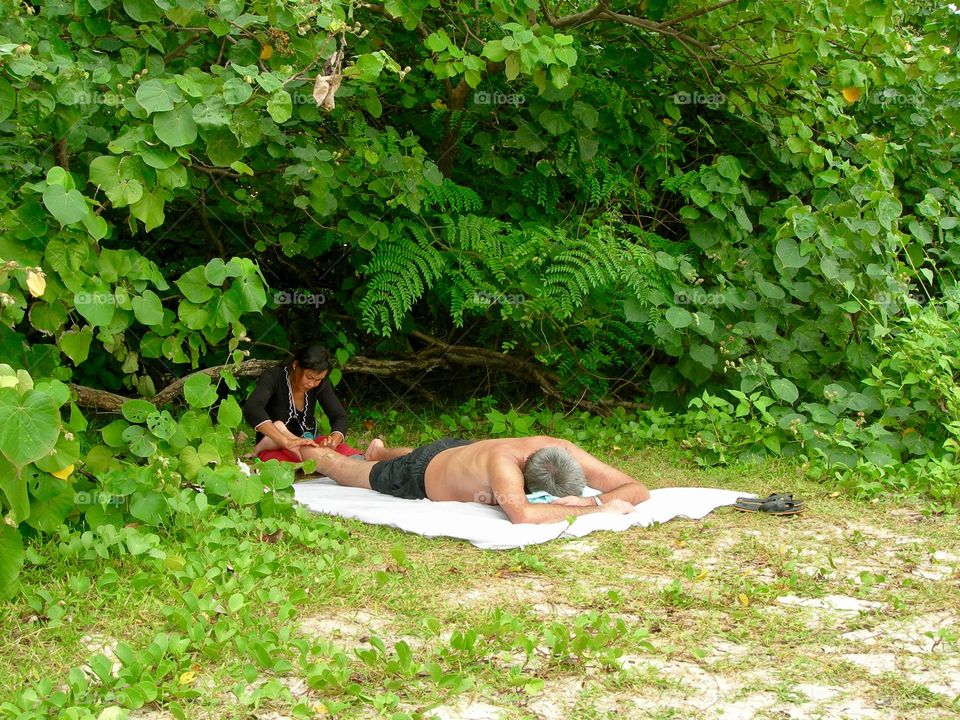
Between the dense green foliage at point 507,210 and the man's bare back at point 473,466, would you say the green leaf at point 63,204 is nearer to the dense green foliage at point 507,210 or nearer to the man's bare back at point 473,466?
the dense green foliage at point 507,210

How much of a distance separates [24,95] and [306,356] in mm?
2342

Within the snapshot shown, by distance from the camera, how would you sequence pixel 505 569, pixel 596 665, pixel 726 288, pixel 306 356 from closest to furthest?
1. pixel 596 665
2. pixel 505 569
3. pixel 306 356
4. pixel 726 288

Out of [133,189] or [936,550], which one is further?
[936,550]

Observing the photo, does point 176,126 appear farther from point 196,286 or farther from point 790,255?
point 790,255

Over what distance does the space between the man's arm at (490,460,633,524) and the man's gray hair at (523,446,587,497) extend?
0.06 meters

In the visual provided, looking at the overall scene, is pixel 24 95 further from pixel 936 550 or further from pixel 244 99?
pixel 936 550

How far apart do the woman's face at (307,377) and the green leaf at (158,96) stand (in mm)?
2340

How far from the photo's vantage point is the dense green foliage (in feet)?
12.4

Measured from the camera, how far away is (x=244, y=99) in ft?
12.1

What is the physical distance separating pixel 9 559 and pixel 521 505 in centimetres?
207

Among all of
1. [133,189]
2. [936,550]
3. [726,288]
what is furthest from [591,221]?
[133,189]

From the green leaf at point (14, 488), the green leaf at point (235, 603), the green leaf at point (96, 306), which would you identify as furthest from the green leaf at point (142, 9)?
the green leaf at point (235, 603)

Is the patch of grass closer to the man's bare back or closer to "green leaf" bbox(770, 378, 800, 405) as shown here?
the man's bare back

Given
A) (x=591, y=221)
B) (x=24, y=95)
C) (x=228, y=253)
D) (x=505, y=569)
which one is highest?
(x=24, y=95)
